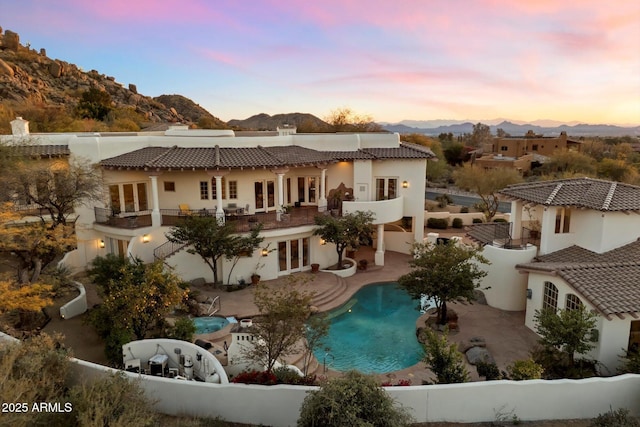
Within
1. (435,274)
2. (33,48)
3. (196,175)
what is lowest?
(435,274)

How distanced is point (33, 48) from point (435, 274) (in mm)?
91953

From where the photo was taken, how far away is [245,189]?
26922mm

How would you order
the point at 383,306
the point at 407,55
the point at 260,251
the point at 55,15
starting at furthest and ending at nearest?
the point at 55,15 → the point at 407,55 → the point at 260,251 → the point at 383,306

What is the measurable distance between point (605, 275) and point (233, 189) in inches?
797

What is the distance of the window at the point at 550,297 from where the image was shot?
16.6 meters

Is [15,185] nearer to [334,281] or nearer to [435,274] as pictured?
[334,281]

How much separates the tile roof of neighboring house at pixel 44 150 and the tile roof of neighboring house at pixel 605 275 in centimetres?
2539

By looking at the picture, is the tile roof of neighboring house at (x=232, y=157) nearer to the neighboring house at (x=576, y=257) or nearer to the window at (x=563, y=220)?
the neighboring house at (x=576, y=257)

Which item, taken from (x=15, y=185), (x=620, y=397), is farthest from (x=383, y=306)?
(x=15, y=185)

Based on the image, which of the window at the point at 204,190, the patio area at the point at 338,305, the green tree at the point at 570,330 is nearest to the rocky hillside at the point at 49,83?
the window at the point at 204,190

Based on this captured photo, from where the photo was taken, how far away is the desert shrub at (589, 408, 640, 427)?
10.8m

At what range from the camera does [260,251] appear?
24062 mm

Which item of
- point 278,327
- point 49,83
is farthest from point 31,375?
point 49,83

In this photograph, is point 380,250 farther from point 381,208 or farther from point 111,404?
point 111,404
